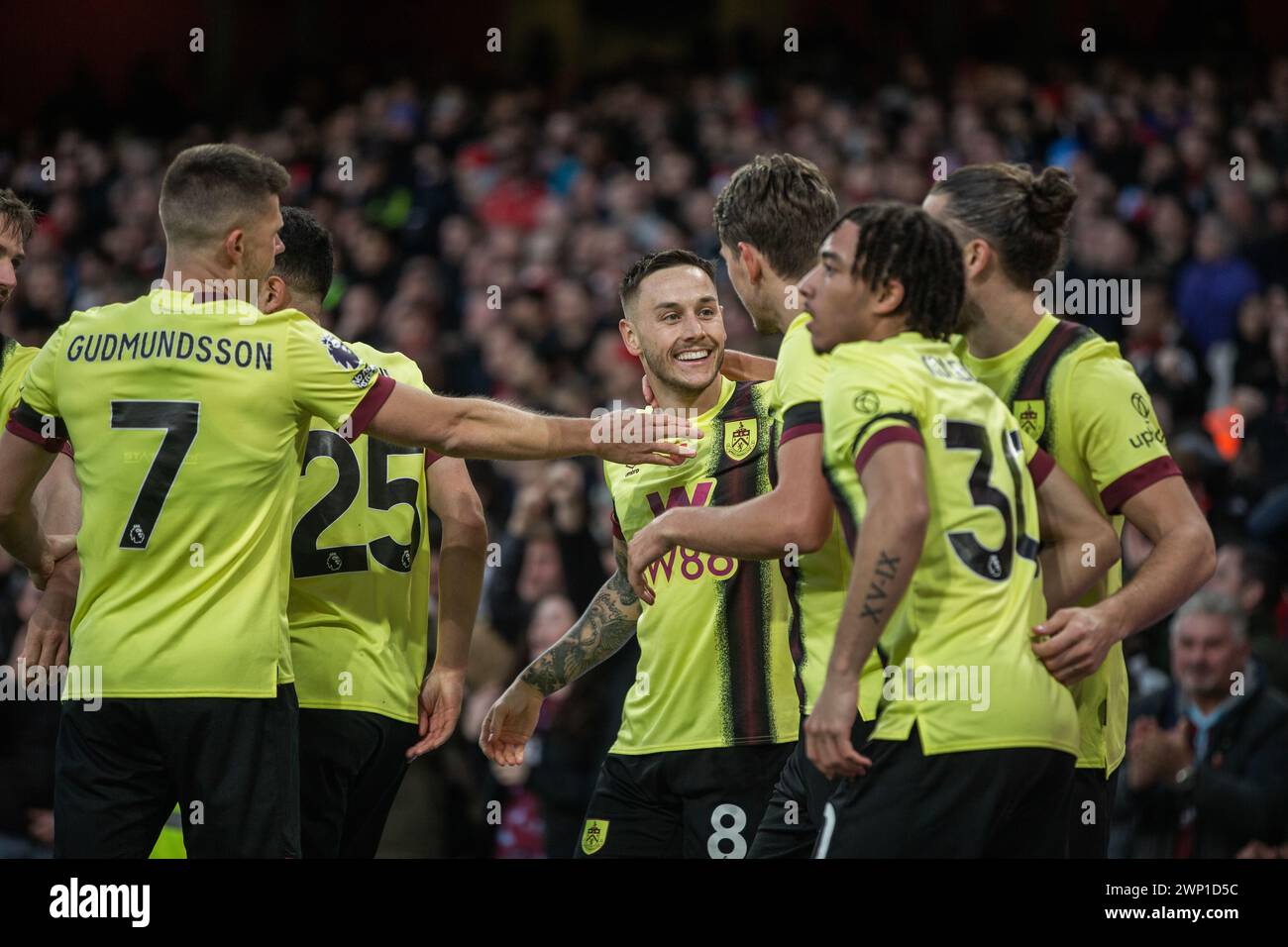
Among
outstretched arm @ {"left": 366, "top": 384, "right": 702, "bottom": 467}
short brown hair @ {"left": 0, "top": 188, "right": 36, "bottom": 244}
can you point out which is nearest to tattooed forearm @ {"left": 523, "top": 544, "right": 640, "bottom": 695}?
outstretched arm @ {"left": 366, "top": 384, "right": 702, "bottom": 467}

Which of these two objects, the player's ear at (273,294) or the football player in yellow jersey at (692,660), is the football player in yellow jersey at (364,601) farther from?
the football player in yellow jersey at (692,660)

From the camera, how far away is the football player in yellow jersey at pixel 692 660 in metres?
4.44

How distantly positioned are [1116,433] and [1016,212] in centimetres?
59

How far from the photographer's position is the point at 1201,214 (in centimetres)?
1104

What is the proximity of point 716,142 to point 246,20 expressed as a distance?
320 inches

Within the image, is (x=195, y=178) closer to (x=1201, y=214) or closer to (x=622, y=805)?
(x=622, y=805)

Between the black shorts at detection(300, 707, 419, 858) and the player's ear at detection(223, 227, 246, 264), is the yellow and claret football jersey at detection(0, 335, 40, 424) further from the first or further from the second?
the black shorts at detection(300, 707, 419, 858)

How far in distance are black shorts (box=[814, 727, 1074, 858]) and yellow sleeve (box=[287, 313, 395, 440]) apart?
1558 millimetres

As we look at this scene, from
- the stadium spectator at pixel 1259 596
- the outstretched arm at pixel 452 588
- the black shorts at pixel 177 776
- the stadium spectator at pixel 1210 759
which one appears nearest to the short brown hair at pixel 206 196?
the outstretched arm at pixel 452 588

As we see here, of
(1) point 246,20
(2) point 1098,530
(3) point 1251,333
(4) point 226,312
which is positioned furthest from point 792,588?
(1) point 246,20

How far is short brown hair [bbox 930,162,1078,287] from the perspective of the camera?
12.8 ft

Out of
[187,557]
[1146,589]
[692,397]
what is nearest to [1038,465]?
[1146,589]

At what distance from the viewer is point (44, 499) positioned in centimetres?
504

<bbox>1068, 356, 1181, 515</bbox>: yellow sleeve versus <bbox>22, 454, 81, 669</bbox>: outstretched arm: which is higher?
<bbox>1068, 356, 1181, 515</bbox>: yellow sleeve
